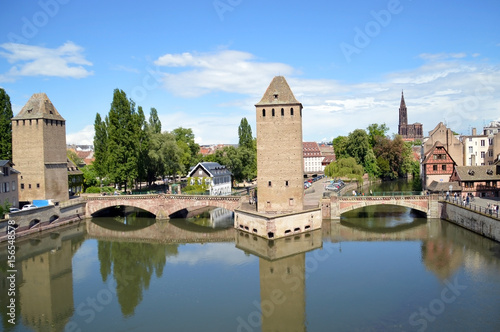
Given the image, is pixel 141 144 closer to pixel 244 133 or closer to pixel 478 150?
pixel 244 133

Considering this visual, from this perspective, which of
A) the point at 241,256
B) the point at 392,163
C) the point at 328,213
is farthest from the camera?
the point at 392,163

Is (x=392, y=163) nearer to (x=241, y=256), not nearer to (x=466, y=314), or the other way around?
(x=241, y=256)

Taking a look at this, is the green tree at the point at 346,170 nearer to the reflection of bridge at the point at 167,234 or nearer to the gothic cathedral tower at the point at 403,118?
the reflection of bridge at the point at 167,234

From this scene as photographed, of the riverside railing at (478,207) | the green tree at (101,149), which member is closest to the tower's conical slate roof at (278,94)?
the riverside railing at (478,207)

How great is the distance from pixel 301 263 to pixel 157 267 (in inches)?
429

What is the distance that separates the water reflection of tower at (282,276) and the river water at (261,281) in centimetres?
8

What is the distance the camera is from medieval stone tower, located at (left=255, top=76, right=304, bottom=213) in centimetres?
3697

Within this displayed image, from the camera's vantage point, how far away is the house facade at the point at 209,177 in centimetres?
5725

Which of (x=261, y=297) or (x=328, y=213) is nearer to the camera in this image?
(x=261, y=297)

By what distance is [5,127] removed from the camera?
47469mm

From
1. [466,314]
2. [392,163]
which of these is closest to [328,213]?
[466,314]

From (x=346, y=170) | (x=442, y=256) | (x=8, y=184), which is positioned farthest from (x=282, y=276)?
(x=346, y=170)

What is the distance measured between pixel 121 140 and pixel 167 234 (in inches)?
695

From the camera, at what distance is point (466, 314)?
19406 mm
